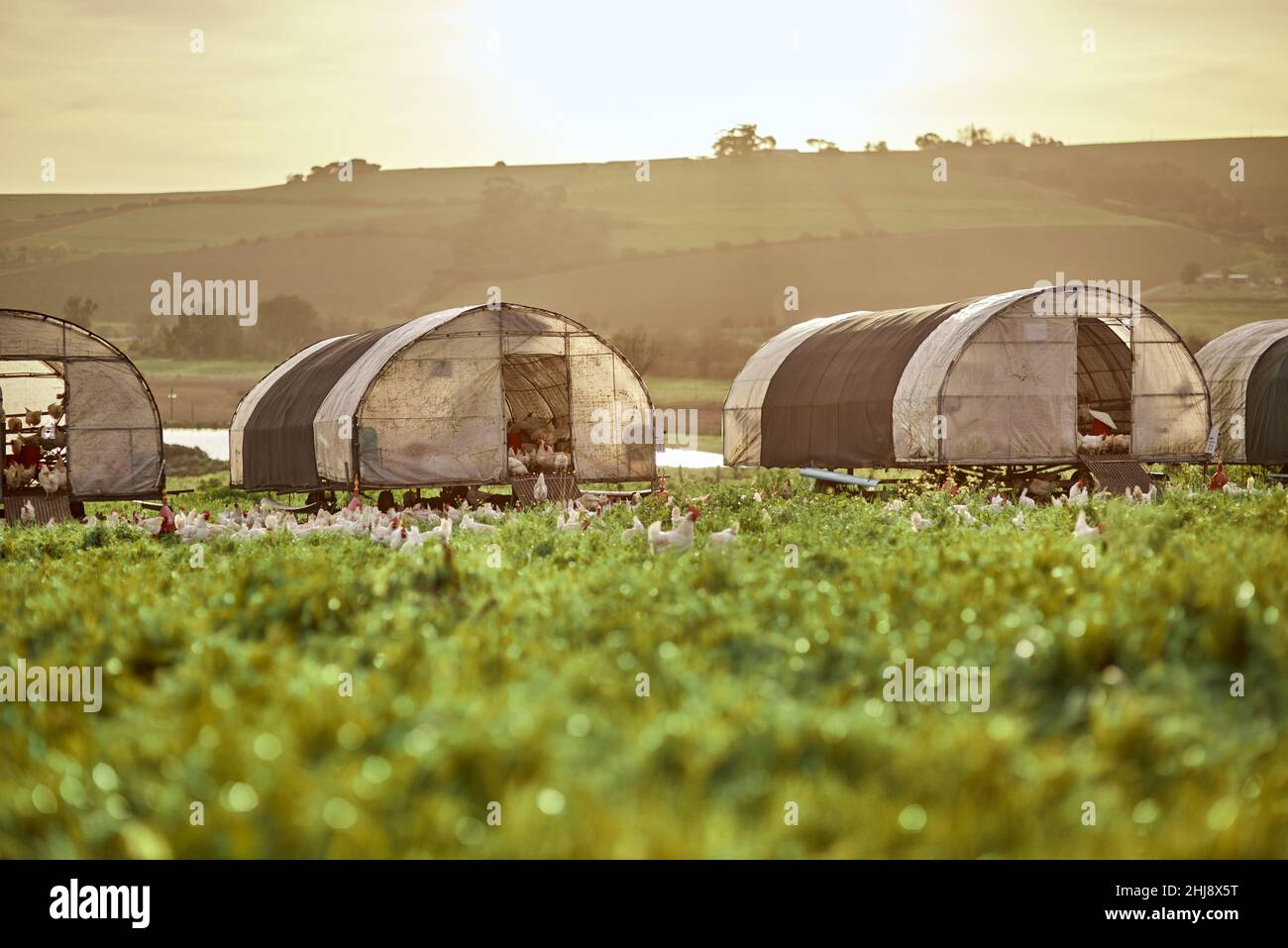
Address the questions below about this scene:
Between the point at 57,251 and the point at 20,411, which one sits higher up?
the point at 57,251

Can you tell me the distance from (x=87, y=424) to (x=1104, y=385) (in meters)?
23.4

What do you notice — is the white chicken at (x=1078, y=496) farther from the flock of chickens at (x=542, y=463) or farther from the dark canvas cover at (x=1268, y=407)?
the dark canvas cover at (x=1268, y=407)

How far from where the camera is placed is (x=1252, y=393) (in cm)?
3600

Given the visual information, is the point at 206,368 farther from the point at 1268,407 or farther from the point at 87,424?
the point at 1268,407

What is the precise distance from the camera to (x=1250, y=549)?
10.7 meters

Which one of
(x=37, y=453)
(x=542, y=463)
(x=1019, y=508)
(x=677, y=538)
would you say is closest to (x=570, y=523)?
(x=677, y=538)

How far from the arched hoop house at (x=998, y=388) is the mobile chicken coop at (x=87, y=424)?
48.9 ft

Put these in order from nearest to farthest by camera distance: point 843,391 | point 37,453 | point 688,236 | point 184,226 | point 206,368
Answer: point 37,453 → point 843,391 → point 206,368 → point 688,236 → point 184,226

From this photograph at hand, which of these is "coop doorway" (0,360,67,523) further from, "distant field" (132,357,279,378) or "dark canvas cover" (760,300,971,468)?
"distant field" (132,357,279,378)

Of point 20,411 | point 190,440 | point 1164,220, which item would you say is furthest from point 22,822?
point 1164,220
